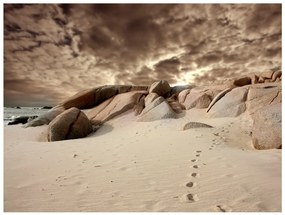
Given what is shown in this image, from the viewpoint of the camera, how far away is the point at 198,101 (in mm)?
14852

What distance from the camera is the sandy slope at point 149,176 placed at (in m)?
3.89

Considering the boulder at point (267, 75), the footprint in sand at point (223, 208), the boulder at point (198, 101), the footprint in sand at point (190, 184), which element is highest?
the boulder at point (267, 75)

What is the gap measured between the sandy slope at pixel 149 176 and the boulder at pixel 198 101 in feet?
18.9

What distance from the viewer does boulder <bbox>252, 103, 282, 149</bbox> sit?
21.6 ft

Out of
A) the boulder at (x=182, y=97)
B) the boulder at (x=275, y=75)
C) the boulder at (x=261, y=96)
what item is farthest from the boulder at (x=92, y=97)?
the boulder at (x=275, y=75)

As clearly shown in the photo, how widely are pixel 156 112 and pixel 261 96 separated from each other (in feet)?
18.6

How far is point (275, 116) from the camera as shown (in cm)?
705

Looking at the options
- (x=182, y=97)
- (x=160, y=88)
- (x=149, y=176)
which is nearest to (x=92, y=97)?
(x=160, y=88)

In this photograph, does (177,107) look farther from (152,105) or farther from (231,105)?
(231,105)

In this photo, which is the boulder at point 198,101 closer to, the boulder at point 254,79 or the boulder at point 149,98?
the boulder at point 149,98

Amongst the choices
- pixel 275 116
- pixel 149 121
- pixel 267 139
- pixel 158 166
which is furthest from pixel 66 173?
pixel 149 121

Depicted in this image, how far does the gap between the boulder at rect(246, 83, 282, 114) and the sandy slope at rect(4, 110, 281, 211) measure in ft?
10.6

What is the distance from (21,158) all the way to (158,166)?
4.71m

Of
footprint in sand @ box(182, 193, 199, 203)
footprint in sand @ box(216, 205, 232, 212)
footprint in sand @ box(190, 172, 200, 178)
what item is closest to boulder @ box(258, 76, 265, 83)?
footprint in sand @ box(190, 172, 200, 178)
